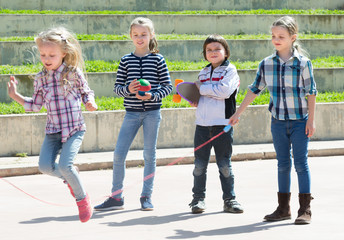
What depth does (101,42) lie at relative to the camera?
13.4 m

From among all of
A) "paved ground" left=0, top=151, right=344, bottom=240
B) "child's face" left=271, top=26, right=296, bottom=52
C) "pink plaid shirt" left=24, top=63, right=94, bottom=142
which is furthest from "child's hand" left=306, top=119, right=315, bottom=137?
"pink plaid shirt" left=24, top=63, right=94, bottom=142

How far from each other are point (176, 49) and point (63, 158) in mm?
8730

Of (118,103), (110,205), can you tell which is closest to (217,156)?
(110,205)

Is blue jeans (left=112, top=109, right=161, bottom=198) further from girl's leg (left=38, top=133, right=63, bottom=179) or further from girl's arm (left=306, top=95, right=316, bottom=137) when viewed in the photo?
girl's arm (left=306, top=95, right=316, bottom=137)

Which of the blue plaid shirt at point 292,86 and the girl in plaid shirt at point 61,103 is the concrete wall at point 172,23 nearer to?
the girl in plaid shirt at point 61,103

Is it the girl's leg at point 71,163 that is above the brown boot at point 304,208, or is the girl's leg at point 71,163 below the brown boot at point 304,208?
above

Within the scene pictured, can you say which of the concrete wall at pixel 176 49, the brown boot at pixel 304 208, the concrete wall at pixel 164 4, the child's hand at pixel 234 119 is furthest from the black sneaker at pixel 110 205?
the concrete wall at pixel 164 4

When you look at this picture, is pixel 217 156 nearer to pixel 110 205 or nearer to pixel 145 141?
pixel 145 141

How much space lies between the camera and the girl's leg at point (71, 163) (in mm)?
5457

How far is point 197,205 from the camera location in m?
6.32

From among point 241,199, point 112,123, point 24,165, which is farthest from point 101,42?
point 241,199

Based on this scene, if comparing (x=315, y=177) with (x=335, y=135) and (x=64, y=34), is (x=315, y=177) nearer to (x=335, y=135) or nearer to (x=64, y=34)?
(x=335, y=135)

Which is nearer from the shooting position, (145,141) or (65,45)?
(65,45)

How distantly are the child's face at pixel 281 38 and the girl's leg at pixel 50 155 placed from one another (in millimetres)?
2118
